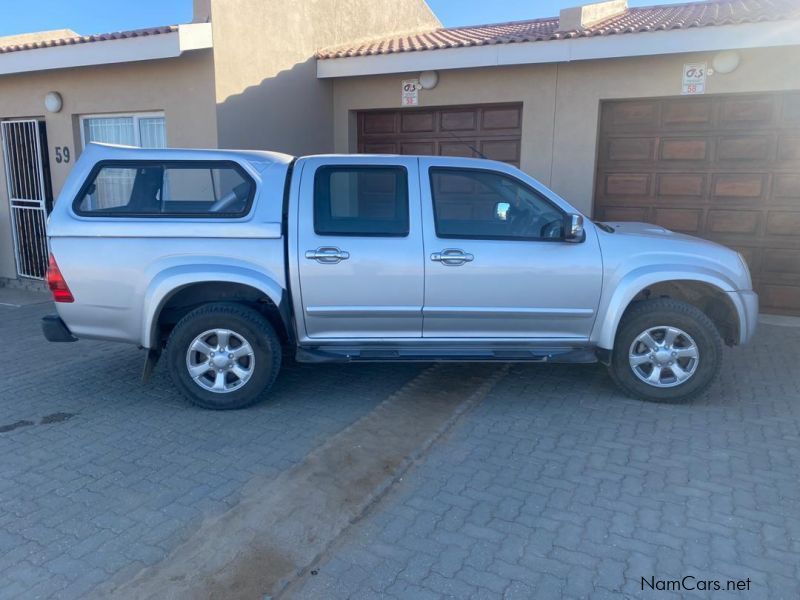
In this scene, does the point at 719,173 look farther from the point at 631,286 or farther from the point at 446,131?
the point at 631,286

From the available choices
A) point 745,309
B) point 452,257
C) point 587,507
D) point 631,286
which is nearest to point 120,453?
point 452,257

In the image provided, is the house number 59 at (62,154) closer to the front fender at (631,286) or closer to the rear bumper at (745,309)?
the front fender at (631,286)

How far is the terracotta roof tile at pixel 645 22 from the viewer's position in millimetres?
7164

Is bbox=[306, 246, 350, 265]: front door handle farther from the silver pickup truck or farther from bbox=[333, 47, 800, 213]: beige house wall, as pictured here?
bbox=[333, 47, 800, 213]: beige house wall

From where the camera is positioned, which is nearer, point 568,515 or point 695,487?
point 568,515

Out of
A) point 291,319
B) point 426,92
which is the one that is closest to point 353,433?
point 291,319

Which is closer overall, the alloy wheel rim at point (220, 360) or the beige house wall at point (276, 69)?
the alloy wheel rim at point (220, 360)

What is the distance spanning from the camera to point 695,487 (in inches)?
146

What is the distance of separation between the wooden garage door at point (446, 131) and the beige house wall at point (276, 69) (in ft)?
2.43

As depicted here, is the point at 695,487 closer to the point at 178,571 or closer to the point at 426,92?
the point at 178,571

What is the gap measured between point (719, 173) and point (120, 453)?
23.8ft

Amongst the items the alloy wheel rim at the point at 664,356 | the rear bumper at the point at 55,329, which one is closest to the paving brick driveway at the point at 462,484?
the alloy wheel rim at the point at 664,356

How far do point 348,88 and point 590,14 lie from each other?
3.58 meters

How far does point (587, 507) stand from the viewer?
3496 mm
